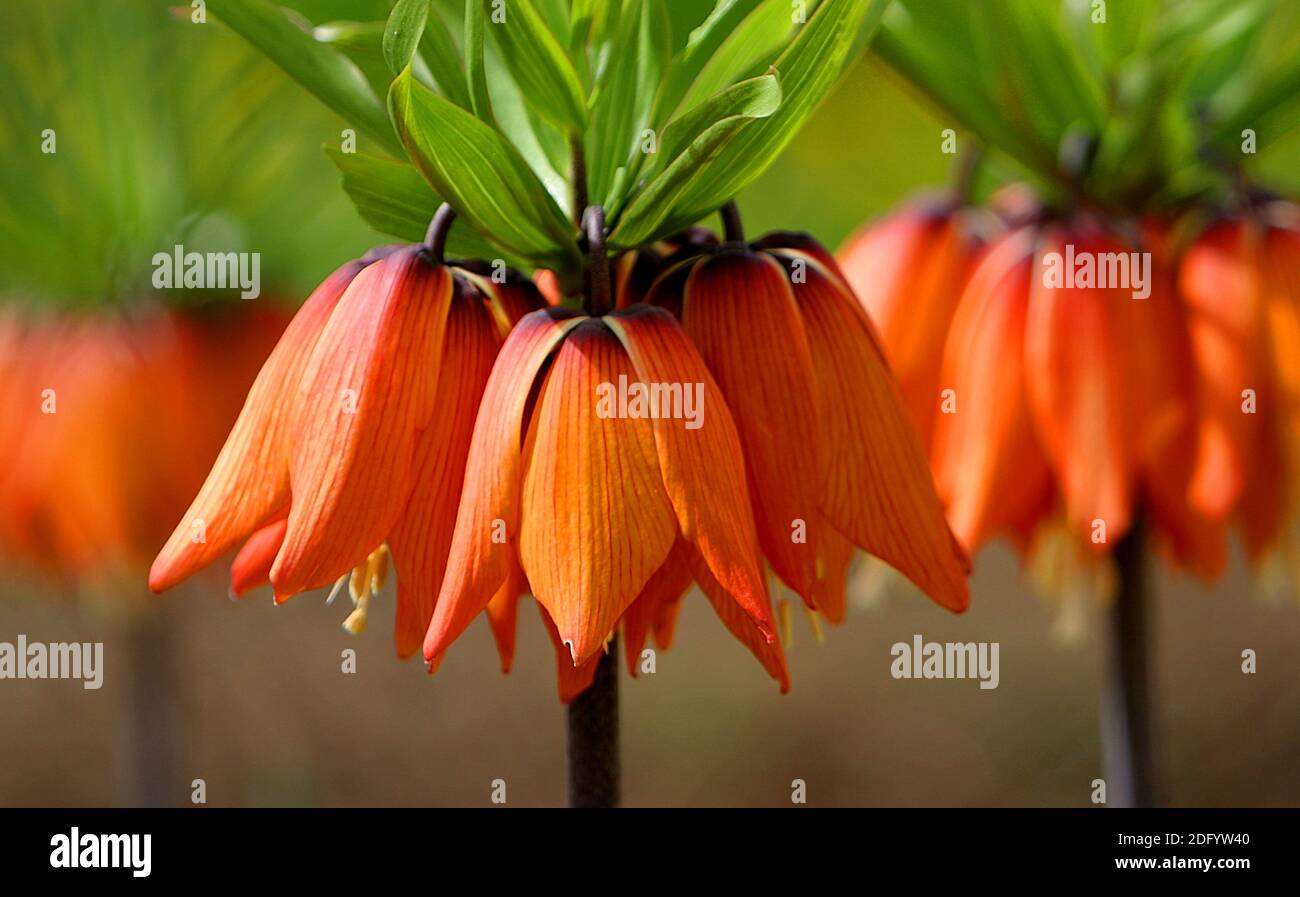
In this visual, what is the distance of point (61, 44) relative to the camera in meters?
1.55

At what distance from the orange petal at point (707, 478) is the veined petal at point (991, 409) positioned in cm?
43

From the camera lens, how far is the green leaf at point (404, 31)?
59 cm

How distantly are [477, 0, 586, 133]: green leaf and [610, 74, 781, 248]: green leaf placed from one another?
1.9 inches

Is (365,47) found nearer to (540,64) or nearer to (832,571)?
(540,64)

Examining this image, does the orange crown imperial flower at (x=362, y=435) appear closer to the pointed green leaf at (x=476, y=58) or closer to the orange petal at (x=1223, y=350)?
the pointed green leaf at (x=476, y=58)

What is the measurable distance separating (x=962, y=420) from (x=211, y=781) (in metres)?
2.41

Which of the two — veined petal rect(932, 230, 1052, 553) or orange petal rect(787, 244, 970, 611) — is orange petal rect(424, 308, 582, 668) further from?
veined petal rect(932, 230, 1052, 553)

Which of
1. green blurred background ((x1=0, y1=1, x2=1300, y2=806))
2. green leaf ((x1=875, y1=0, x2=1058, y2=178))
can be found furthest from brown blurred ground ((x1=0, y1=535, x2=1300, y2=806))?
green leaf ((x1=875, y1=0, x2=1058, y2=178))

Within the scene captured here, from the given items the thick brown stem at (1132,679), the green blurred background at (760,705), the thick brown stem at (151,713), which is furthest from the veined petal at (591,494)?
the green blurred background at (760,705)

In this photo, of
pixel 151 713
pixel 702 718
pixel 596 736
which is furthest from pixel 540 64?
pixel 702 718

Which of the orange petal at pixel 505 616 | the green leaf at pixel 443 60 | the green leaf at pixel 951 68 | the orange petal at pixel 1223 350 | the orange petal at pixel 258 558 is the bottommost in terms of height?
the orange petal at pixel 505 616

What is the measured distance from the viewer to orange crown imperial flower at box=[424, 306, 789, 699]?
593 mm
